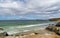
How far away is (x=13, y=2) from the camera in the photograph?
2.68 m

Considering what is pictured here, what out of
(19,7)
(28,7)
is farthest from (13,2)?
(28,7)

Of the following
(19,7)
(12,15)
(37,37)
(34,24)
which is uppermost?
(19,7)

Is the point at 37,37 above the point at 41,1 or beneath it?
beneath

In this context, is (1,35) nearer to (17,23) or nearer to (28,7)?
(17,23)

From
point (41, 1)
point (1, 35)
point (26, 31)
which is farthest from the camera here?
point (26, 31)

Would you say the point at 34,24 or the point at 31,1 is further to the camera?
the point at 34,24

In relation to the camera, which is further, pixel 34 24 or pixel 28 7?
pixel 34 24

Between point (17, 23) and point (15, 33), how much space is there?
0.24 m

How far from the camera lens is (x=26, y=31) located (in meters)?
3.15

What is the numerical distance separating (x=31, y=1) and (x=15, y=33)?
2.71 feet

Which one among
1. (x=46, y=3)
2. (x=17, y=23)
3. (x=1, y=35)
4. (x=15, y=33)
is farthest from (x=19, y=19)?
(x=46, y=3)

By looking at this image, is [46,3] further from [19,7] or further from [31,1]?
[19,7]

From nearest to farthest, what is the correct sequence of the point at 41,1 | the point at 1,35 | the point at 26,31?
the point at 1,35 → the point at 41,1 → the point at 26,31

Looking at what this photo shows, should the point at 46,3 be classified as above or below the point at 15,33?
above
